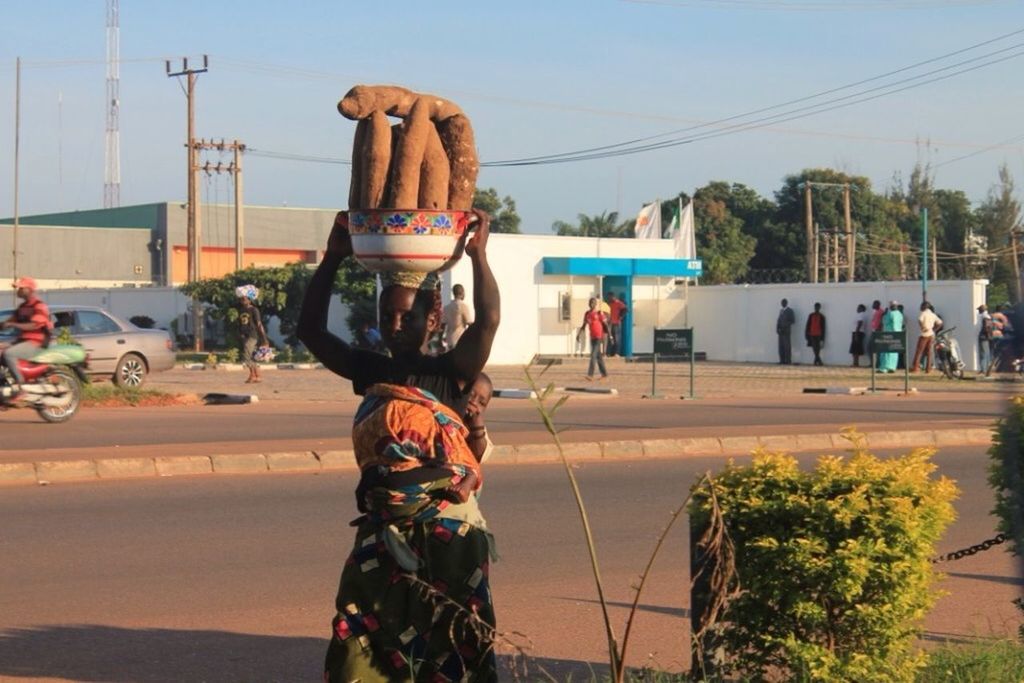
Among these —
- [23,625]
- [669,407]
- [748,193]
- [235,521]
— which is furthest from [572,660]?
[748,193]

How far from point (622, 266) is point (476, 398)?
33358 mm

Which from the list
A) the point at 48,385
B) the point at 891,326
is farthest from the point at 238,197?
the point at 48,385

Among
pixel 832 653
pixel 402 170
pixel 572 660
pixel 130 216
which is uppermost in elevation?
pixel 130 216

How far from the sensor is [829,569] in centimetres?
449

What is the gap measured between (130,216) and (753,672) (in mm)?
68189

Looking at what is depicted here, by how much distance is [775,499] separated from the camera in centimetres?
465

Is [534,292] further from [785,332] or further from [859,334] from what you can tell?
[859,334]

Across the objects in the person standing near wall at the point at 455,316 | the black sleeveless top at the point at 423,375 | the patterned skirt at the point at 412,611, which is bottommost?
the patterned skirt at the point at 412,611

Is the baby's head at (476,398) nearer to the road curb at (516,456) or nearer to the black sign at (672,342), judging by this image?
the road curb at (516,456)

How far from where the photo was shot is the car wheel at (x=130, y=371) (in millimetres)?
23359

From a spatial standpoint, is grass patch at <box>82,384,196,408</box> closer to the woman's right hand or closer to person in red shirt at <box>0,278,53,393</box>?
person in red shirt at <box>0,278,53,393</box>

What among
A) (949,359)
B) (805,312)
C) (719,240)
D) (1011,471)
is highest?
(719,240)

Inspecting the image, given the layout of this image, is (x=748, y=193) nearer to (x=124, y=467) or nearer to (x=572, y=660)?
(x=124, y=467)

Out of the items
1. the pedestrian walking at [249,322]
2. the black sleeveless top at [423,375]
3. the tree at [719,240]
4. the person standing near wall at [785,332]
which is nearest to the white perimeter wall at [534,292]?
the person standing near wall at [785,332]
